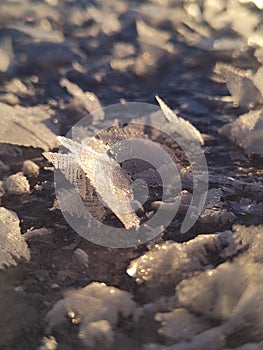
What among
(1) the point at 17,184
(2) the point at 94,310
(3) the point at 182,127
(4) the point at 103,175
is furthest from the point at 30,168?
(2) the point at 94,310

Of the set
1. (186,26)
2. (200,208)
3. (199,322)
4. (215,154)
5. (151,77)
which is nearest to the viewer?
(199,322)

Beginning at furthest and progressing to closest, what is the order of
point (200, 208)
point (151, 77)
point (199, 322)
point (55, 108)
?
point (151, 77) → point (55, 108) → point (200, 208) → point (199, 322)

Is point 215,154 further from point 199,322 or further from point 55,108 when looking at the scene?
point 199,322

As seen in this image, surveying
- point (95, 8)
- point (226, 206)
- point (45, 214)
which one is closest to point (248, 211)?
point (226, 206)

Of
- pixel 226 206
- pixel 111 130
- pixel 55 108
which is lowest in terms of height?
pixel 55 108

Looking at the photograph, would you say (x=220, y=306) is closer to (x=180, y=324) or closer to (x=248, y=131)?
(x=180, y=324)

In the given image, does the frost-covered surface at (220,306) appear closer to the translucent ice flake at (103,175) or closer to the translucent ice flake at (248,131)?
the translucent ice flake at (103,175)

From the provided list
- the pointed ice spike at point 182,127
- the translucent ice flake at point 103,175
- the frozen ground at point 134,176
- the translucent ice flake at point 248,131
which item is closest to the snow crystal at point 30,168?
the frozen ground at point 134,176
